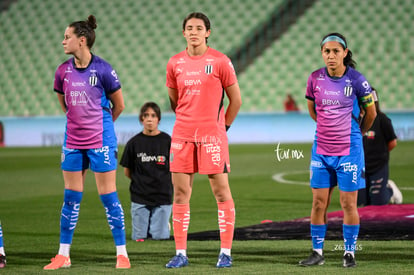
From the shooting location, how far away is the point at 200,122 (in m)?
5.91

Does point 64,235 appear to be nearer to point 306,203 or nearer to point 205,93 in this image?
point 205,93

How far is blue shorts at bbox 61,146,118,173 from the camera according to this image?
5996mm

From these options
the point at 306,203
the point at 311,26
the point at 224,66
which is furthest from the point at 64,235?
the point at 311,26

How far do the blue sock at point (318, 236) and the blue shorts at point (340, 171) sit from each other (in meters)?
0.34

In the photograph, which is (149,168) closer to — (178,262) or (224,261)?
(178,262)

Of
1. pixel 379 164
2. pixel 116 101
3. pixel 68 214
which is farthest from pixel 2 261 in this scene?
pixel 379 164

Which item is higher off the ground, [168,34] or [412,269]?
[168,34]

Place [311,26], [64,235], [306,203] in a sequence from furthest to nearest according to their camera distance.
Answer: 1. [311,26]
2. [306,203]
3. [64,235]

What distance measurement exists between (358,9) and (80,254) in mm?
23258

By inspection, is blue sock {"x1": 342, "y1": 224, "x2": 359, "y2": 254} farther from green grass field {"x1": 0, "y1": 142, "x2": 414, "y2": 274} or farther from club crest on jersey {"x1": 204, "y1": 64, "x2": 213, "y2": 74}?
club crest on jersey {"x1": 204, "y1": 64, "x2": 213, "y2": 74}

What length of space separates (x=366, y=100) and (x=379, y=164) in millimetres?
4695

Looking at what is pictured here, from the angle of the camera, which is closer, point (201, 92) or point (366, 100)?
point (201, 92)

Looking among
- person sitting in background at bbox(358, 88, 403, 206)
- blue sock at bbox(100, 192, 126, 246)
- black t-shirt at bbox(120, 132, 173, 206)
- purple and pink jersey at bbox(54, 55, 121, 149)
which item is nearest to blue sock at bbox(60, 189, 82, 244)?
blue sock at bbox(100, 192, 126, 246)

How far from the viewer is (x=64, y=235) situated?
6.15 meters
